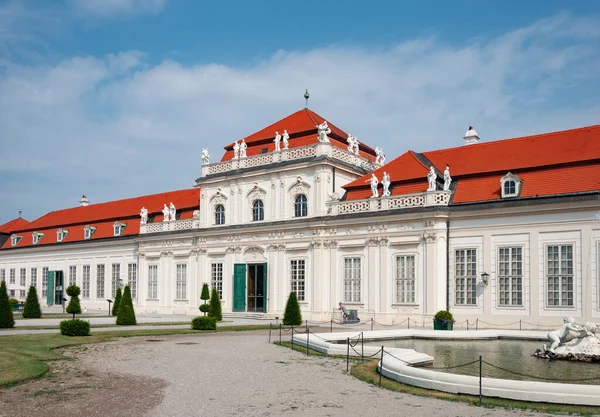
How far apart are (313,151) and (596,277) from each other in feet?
58.5

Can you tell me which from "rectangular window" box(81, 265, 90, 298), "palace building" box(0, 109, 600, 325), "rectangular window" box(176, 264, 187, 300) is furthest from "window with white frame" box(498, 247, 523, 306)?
"rectangular window" box(81, 265, 90, 298)

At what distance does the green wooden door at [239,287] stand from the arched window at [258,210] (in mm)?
3293

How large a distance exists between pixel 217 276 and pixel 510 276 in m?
20.8

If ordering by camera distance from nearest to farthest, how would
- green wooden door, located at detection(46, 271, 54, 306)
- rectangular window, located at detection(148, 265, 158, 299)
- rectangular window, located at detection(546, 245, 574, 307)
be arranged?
1. rectangular window, located at detection(546, 245, 574, 307)
2. rectangular window, located at detection(148, 265, 158, 299)
3. green wooden door, located at detection(46, 271, 54, 306)

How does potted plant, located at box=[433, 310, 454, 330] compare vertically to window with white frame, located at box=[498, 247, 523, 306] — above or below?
below

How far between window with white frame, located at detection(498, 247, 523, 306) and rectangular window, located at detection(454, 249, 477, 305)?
52.9 inches

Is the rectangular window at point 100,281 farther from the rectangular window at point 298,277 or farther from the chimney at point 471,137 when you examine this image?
the chimney at point 471,137

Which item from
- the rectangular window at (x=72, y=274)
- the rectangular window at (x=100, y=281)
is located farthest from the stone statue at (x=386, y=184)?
the rectangular window at (x=72, y=274)

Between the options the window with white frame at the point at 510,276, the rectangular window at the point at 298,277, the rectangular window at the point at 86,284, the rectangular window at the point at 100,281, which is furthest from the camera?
the rectangular window at the point at 86,284

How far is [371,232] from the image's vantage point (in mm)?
35781

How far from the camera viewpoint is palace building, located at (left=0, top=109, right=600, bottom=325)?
29.7m

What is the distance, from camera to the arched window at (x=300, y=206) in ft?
130

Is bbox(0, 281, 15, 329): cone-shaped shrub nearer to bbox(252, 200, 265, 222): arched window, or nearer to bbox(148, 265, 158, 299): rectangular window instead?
bbox(252, 200, 265, 222): arched window

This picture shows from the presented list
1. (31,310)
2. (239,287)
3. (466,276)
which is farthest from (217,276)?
(466,276)
